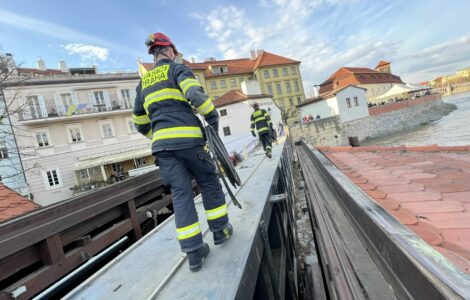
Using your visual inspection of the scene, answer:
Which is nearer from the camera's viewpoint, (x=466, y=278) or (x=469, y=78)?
(x=466, y=278)

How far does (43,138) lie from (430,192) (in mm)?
28383

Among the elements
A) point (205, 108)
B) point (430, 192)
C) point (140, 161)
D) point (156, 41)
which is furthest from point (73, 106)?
point (430, 192)

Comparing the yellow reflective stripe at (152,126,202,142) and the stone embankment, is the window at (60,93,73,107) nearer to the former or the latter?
the stone embankment

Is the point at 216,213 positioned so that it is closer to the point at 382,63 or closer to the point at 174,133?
the point at 174,133

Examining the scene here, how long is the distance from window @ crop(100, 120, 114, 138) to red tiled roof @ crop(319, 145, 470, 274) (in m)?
26.0

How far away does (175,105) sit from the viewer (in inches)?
73.7

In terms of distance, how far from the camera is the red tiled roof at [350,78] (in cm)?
5788

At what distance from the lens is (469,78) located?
8694 centimetres

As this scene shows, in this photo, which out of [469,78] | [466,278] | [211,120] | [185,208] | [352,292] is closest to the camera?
[466,278]

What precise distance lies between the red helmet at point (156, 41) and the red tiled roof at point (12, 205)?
3.13m

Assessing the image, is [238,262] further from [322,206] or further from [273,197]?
[273,197]

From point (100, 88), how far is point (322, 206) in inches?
1097

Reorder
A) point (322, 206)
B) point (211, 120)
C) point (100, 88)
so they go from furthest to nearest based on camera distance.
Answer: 1. point (100, 88)
2. point (322, 206)
3. point (211, 120)

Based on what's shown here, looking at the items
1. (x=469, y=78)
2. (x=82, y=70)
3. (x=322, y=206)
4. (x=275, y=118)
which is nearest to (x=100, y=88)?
(x=82, y=70)
